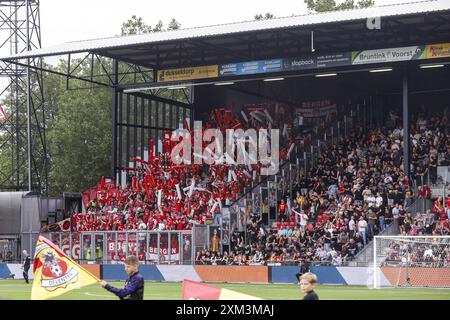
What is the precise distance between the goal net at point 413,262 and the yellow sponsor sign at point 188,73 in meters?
16.7

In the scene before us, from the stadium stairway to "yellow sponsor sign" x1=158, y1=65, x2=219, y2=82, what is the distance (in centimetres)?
1279

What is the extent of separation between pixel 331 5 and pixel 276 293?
45791 mm

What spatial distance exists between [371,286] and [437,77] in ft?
72.4

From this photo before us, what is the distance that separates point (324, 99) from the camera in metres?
55.7

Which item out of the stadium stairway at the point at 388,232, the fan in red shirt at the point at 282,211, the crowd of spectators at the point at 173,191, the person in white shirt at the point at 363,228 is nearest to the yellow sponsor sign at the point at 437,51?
the stadium stairway at the point at 388,232

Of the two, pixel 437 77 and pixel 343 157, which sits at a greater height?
pixel 437 77

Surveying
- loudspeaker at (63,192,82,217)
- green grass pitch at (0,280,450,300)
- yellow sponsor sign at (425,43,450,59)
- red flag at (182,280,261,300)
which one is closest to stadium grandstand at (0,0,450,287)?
yellow sponsor sign at (425,43,450,59)

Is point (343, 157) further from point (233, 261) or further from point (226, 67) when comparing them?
point (233, 261)

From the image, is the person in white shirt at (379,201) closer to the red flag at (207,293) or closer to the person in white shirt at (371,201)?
the person in white shirt at (371,201)

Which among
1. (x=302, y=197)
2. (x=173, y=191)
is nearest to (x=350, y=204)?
(x=302, y=197)

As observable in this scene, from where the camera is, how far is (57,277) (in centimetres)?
1419

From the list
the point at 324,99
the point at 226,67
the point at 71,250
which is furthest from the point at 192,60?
the point at 71,250

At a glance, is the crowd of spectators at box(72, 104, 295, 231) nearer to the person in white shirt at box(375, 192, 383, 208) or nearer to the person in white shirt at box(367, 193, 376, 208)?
the person in white shirt at box(367, 193, 376, 208)

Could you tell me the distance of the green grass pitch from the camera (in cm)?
2951
